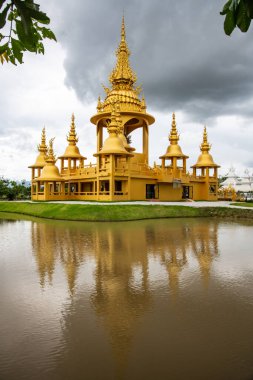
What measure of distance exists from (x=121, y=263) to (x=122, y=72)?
36935 millimetres

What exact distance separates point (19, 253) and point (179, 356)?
814cm

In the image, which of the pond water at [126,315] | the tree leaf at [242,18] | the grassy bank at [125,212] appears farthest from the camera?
the grassy bank at [125,212]

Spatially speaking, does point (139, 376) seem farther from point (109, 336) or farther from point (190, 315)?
point (190, 315)

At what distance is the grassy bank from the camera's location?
73.0 feet

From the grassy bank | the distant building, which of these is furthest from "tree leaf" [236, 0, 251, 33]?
the distant building

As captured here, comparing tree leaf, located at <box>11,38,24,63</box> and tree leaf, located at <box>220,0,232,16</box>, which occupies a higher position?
tree leaf, located at <box>220,0,232,16</box>

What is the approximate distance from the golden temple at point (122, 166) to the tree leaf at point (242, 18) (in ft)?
86.8

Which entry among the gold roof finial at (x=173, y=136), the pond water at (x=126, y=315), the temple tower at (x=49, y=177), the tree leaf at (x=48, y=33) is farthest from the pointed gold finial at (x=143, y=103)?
the tree leaf at (x=48, y=33)

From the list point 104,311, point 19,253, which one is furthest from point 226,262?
point 19,253

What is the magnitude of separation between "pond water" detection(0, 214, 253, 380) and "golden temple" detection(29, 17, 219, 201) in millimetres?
19632

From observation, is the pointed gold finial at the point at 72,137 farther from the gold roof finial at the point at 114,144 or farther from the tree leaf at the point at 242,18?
the tree leaf at the point at 242,18

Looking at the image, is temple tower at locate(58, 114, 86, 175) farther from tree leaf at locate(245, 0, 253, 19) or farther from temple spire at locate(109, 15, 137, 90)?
tree leaf at locate(245, 0, 253, 19)

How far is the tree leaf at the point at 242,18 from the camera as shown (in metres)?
2.04

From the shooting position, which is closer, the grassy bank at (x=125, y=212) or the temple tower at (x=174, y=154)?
the grassy bank at (x=125, y=212)
